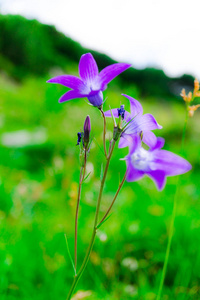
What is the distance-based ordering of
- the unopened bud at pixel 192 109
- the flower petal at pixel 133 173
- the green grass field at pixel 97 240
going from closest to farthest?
the flower petal at pixel 133 173
the unopened bud at pixel 192 109
the green grass field at pixel 97 240

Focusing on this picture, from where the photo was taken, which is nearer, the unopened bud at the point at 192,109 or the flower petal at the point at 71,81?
the flower petal at the point at 71,81

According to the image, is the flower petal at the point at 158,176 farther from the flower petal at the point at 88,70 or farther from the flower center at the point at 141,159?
the flower petal at the point at 88,70

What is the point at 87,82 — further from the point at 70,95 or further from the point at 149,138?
the point at 149,138

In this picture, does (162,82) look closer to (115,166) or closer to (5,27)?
(5,27)

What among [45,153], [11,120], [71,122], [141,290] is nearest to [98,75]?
[141,290]

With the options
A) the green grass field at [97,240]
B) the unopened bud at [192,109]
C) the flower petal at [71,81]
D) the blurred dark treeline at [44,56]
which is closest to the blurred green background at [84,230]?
the green grass field at [97,240]

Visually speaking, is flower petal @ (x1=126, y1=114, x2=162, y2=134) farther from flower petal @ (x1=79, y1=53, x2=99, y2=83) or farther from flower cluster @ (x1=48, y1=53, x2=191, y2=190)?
flower petal @ (x1=79, y1=53, x2=99, y2=83)

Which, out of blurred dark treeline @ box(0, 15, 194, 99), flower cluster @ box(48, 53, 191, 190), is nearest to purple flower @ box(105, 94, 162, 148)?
flower cluster @ box(48, 53, 191, 190)
